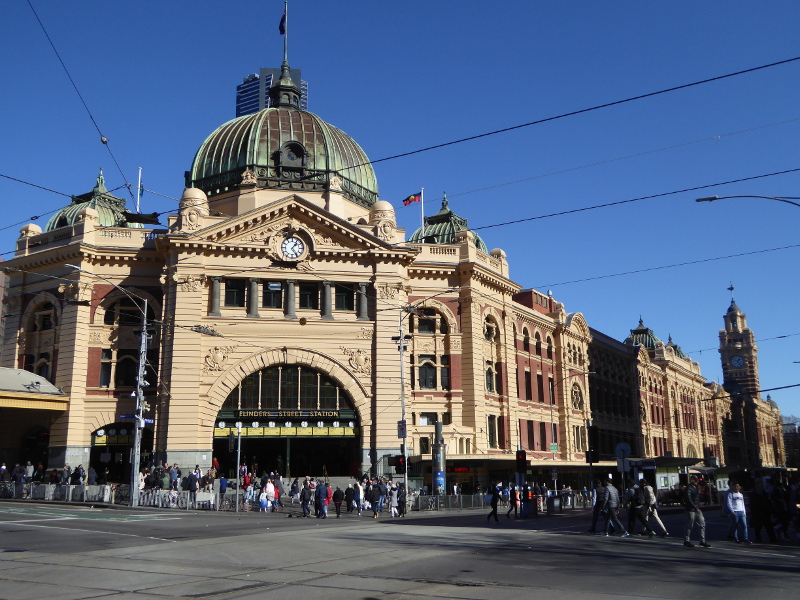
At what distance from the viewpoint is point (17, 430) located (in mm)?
49938

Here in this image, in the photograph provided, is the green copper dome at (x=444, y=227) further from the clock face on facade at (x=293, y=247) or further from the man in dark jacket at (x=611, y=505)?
the man in dark jacket at (x=611, y=505)

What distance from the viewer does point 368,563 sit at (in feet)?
54.7

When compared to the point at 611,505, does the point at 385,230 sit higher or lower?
higher

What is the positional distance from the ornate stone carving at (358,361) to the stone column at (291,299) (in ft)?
12.5

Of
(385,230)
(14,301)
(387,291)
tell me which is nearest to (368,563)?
(387,291)

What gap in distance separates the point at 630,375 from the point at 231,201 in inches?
2087

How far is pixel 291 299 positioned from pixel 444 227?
858 inches

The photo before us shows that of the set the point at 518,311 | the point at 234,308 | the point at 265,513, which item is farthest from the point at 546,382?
the point at 265,513

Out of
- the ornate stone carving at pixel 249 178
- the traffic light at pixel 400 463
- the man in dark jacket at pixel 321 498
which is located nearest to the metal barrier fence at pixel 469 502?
the traffic light at pixel 400 463

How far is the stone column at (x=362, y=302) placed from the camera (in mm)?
50062

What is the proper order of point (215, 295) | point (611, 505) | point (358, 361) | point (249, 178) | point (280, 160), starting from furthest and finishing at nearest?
point (280, 160)
point (249, 178)
point (358, 361)
point (215, 295)
point (611, 505)

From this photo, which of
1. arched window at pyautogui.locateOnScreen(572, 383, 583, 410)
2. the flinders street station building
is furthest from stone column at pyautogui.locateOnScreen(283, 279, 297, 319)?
arched window at pyautogui.locateOnScreen(572, 383, 583, 410)

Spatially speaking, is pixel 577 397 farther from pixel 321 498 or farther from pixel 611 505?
pixel 611 505

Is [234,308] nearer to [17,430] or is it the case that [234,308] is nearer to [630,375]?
[17,430]
